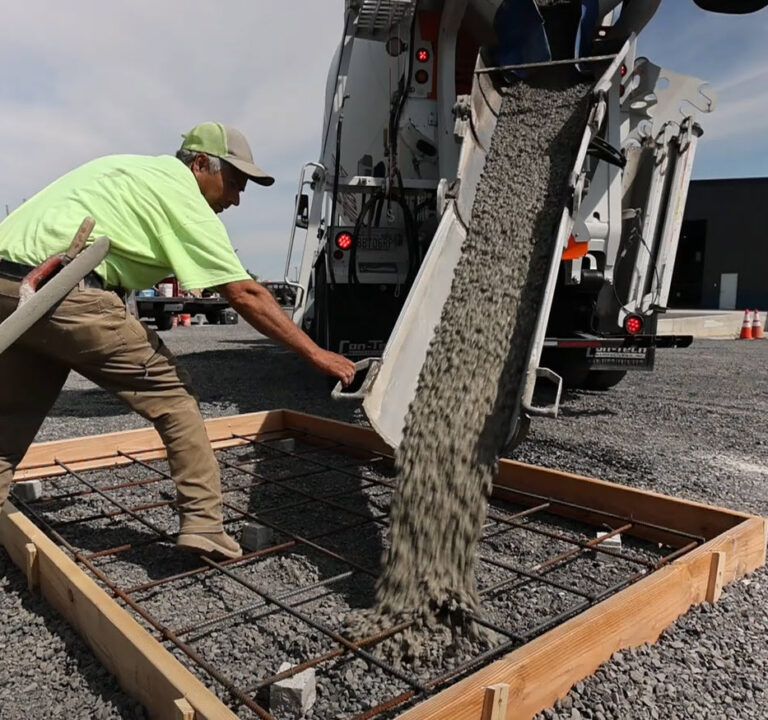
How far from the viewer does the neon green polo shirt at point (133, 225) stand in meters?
2.29

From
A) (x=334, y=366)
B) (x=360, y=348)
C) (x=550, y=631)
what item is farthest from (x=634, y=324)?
(x=550, y=631)

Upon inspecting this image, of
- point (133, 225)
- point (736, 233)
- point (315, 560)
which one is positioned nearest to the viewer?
point (133, 225)

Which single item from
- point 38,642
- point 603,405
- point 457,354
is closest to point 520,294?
point 457,354

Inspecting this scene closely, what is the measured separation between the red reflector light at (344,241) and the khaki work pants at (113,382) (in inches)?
116

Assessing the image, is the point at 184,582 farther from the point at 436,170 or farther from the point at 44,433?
the point at 436,170

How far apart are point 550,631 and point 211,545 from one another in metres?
1.26

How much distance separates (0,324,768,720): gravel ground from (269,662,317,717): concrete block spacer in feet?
1.09

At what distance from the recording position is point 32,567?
2.42m

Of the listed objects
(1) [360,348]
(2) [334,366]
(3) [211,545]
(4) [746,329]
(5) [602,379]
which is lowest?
(3) [211,545]

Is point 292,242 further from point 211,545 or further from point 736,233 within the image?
point 736,233

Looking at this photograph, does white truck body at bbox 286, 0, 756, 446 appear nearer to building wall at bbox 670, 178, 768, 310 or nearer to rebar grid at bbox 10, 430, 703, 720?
rebar grid at bbox 10, 430, 703, 720

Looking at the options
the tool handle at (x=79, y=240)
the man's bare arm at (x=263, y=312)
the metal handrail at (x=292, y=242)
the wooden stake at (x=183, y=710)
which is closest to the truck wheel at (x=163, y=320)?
the metal handrail at (x=292, y=242)

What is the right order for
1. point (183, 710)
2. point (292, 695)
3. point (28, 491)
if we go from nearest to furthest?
point (183, 710) < point (292, 695) < point (28, 491)

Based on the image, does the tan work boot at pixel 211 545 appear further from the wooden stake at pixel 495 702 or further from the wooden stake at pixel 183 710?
the wooden stake at pixel 495 702
